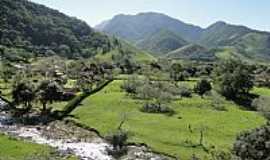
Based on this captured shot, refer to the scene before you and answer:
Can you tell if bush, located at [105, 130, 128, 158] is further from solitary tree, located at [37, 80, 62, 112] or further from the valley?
solitary tree, located at [37, 80, 62, 112]

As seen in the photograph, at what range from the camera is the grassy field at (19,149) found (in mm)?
80812

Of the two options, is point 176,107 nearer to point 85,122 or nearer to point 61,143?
point 85,122

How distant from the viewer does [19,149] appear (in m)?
85.9

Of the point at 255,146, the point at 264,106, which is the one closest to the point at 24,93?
the point at 264,106

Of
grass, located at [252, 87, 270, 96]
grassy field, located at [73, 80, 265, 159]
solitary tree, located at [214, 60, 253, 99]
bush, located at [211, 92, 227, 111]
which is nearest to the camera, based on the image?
grassy field, located at [73, 80, 265, 159]

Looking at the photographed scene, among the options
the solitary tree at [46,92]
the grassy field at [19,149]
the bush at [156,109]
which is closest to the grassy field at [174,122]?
the bush at [156,109]

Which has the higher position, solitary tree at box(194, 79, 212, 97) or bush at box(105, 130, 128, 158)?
solitary tree at box(194, 79, 212, 97)

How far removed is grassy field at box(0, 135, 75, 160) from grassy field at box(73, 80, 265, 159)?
16936mm

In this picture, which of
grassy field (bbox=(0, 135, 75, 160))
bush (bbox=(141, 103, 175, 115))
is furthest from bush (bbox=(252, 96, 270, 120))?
grassy field (bbox=(0, 135, 75, 160))

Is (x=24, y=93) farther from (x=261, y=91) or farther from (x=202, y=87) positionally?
(x=261, y=91)

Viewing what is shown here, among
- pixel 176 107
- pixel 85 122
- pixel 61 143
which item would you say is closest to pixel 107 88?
pixel 176 107

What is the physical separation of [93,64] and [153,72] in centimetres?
2487

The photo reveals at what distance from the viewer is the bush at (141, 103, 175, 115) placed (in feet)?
400

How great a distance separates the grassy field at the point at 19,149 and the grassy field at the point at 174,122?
16.9 m
